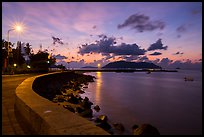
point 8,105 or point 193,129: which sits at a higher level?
point 8,105

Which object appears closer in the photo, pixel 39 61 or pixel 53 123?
pixel 53 123

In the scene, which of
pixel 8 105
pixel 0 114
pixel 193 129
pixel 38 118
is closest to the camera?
pixel 38 118

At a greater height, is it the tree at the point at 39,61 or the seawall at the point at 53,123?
the tree at the point at 39,61

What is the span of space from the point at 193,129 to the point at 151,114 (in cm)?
571

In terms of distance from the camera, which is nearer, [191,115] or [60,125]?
[60,125]

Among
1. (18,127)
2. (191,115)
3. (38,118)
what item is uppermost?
(38,118)

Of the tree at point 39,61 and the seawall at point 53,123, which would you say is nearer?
the seawall at point 53,123

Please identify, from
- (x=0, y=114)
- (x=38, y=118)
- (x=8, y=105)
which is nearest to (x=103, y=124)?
(x=8, y=105)

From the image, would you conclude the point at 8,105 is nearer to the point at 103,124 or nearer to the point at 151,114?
the point at 103,124

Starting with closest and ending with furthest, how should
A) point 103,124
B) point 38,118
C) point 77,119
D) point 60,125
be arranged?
point 60,125, point 77,119, point 38,118, point 103,124

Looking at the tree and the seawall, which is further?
the tree

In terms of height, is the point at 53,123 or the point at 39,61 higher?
the point at 39,61

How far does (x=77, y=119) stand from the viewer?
15.5ft

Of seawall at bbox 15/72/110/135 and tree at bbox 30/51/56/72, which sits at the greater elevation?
tree at bbox 30/51/56/72
